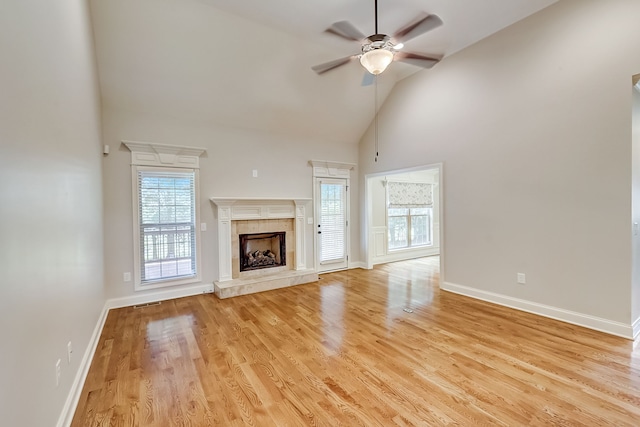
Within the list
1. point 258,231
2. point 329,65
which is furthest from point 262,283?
point 329,65

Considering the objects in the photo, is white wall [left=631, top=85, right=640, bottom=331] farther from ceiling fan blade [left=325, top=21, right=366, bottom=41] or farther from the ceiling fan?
ceiling fan blade [left=325, top=21, right=366, bottom=41]

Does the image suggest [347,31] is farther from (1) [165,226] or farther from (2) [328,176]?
(1) [165,226]

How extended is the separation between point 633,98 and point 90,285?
6.12 m

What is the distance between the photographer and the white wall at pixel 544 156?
3033mm

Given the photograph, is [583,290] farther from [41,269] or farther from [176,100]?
[176,100]

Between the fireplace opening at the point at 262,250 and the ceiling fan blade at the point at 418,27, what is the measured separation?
3.81 meters

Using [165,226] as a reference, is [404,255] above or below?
below

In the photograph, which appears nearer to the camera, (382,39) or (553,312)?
(382,39)

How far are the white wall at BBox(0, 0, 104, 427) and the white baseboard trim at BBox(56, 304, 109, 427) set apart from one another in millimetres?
76

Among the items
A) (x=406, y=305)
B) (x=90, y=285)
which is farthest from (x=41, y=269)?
(x=406, y=305)

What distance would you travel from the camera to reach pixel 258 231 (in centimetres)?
520

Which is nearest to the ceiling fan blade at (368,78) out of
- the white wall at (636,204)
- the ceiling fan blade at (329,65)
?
the ceiling fan blade at (329,65)

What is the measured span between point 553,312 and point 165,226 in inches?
217

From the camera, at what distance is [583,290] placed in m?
3.28
